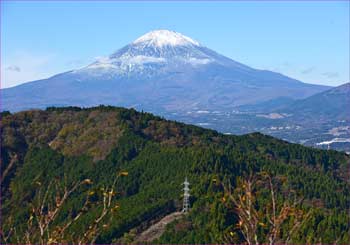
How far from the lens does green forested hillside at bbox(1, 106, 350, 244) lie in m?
20.0

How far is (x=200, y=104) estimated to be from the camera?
156 metres

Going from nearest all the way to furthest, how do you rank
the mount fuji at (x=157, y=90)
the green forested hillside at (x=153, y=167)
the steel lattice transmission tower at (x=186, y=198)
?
the green forested hillside at (x=153, y=167), the steel lattice transmission tower at (x=186, y=198), the mount fuji at (x=157, y=90)

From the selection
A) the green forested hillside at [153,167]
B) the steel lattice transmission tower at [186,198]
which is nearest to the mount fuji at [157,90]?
the green forested hillside at [153,167]

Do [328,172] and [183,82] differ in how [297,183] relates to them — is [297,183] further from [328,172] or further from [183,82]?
[183,82]

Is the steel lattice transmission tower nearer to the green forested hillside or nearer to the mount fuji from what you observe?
the green forested hillside

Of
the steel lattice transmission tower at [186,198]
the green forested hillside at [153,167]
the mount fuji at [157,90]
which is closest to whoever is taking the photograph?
the green forested hillside at [153,167]

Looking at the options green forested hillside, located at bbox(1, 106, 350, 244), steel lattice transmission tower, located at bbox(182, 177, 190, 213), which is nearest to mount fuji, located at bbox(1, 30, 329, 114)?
green forested hillside, located at bbox(1, 106, 350, 244)

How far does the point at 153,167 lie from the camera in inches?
1082

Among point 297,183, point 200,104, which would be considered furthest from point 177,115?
point 297,183

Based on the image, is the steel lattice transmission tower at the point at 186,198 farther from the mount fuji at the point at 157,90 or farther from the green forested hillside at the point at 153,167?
the mount fuji at the point at 157,90

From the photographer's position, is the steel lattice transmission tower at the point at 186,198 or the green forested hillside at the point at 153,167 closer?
the green forested hillside at the point at 153,167

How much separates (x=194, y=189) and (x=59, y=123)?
46.9 feet

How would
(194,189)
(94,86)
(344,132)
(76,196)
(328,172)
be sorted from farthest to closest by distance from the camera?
(94,86) → (344,132) → (328,172) → (76,196) → (194,189)

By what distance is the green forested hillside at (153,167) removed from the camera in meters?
20.0
